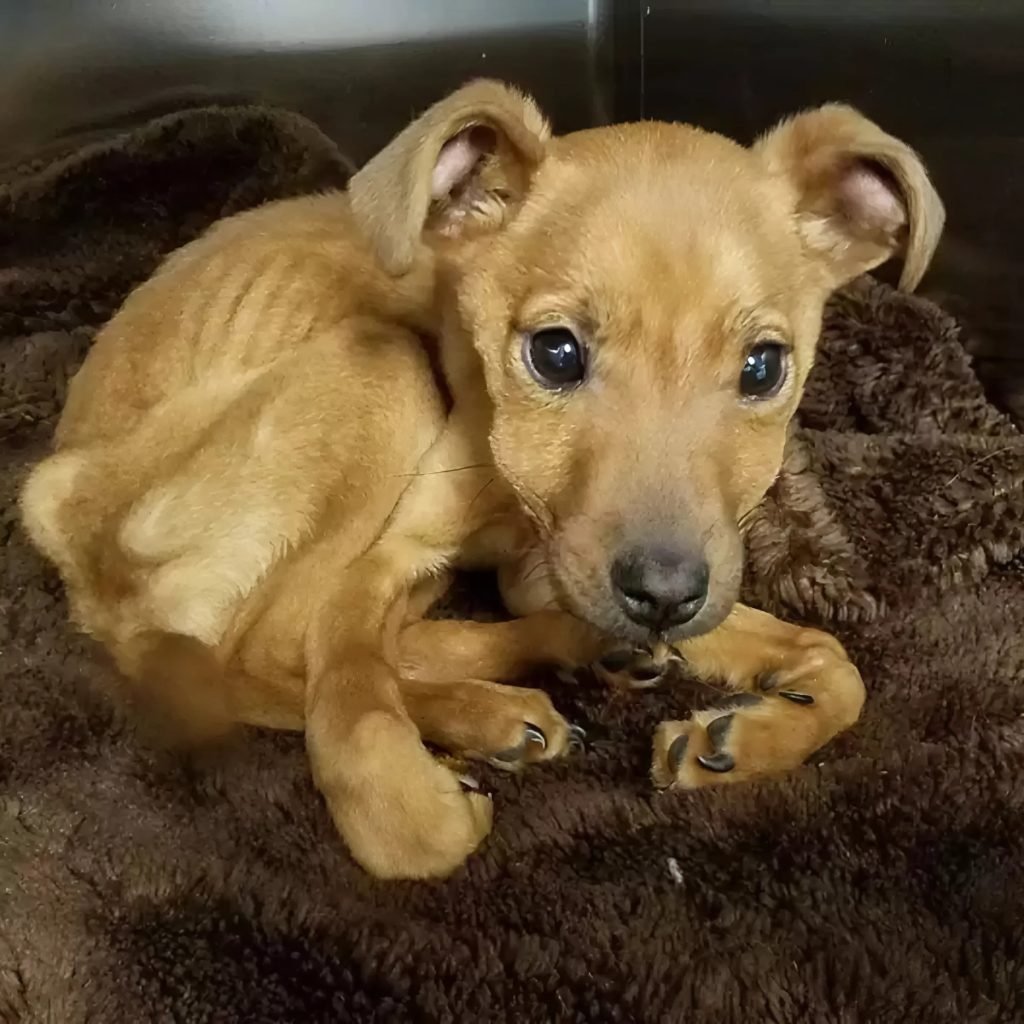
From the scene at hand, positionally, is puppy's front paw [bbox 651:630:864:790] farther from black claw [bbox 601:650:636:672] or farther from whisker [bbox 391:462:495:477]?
whisker [bbox 391:462:495:477]

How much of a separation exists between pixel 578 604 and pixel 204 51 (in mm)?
2810

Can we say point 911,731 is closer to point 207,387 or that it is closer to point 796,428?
point 796,428

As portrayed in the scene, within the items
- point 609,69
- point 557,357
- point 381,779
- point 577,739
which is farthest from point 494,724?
point 609,69

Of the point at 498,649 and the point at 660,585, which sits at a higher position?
the point at 660,585

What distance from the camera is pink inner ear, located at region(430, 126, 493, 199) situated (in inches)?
93.7

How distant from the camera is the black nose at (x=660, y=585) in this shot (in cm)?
203

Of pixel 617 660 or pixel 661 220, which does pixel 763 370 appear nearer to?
pixel 661 220

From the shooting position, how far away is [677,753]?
7.59 feet

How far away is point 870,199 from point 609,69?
8.24ft

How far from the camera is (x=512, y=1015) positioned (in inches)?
74.4

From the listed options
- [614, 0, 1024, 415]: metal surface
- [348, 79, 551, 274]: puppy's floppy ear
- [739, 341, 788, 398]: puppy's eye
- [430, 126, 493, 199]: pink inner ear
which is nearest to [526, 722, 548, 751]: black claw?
[739, 341, 788, 398]: puppy's eye

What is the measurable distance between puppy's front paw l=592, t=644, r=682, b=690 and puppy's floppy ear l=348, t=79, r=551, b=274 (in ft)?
2.82

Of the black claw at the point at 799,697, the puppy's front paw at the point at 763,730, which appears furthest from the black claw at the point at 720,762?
the black claw at the point at 799,697

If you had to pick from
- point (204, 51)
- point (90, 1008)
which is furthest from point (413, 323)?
point (204, 51)
